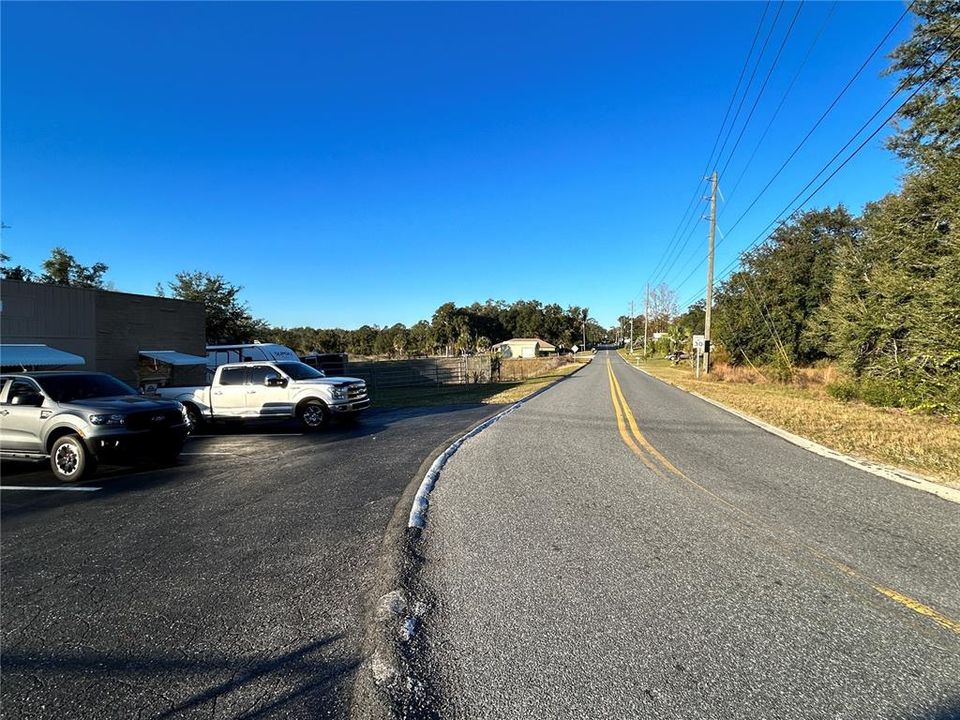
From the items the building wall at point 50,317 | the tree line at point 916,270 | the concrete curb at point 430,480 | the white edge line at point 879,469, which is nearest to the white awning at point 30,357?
the building wall at point 50,317

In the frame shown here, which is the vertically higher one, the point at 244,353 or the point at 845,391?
the point at 244,353

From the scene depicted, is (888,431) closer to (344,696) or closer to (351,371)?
(344,696)

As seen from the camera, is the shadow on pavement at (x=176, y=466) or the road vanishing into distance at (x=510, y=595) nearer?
the road vanishing into distance at (x=510, y=595)

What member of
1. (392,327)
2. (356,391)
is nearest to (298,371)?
(356,391)

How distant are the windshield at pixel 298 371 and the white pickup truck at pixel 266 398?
4.2 inches

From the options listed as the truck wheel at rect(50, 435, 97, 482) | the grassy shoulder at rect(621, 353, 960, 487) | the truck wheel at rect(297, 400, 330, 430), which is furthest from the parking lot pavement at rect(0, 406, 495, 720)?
the grassy shoulder at rect(621, 353, 960, 487)

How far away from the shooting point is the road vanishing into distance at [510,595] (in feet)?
8.38

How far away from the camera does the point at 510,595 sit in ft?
11.7

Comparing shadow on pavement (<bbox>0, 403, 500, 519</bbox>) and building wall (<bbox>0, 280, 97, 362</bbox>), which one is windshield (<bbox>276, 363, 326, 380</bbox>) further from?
building wall (<bbox>0, 280, 97, 362</bbox>)

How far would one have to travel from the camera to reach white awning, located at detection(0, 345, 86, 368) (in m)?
14.2

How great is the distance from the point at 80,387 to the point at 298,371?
548cm

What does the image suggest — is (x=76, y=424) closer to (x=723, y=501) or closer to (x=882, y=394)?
(x=723, y=501)

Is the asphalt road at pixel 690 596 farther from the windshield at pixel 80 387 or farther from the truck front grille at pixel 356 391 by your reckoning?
the truck front grille at pixel 356 391

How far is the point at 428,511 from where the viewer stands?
18.3 ft
